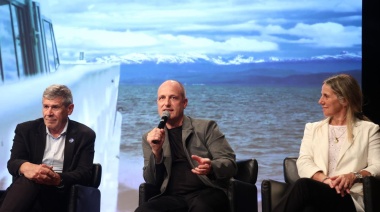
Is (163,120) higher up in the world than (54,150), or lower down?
higher up

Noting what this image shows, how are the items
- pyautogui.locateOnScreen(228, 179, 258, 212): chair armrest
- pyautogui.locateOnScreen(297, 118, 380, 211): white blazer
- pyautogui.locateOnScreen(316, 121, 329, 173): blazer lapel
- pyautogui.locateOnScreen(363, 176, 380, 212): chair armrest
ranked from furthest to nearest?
pyautogui.locateOnScreen(316, 121, 329, 173): blazer lapel < pyautogui.locateOnScreen(297, 118, 380, 211): white blazer < pyautogui.locateOnScreen(228, 179, 258, 212): chair armrest < pyautogui.locateOnScreen(363, 176, 380, 212): chair armrest

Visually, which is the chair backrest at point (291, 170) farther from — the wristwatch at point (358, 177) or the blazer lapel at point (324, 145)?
the wristwatch at point (358, 177)

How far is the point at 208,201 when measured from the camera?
3.82 m

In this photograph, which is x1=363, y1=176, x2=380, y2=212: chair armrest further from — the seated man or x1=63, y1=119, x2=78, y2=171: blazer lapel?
x1=63, y1=119, x2=78, y2=171: blazer lapel

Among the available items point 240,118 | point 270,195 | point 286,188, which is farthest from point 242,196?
point 240,118

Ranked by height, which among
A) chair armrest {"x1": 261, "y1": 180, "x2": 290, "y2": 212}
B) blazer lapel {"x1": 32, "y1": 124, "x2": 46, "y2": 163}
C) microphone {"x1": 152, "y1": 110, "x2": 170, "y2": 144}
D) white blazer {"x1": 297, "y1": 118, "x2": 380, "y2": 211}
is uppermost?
microphone {"x1": 152, "y1": 110, "x2": 170, "y2": 144}

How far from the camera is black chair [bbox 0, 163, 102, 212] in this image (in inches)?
155

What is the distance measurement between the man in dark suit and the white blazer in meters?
1.31

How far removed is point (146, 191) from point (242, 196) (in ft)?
1.83

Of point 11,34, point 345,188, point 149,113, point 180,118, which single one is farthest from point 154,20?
point 345,188

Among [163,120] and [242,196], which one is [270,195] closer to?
[242,196]

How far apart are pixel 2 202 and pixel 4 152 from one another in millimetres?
1205

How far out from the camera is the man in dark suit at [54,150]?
398cm

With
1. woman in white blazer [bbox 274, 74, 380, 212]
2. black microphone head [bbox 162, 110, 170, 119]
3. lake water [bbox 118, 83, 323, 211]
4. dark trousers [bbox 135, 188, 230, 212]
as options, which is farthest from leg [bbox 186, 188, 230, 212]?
lake water [bbox 118, 83, 323, 211]
